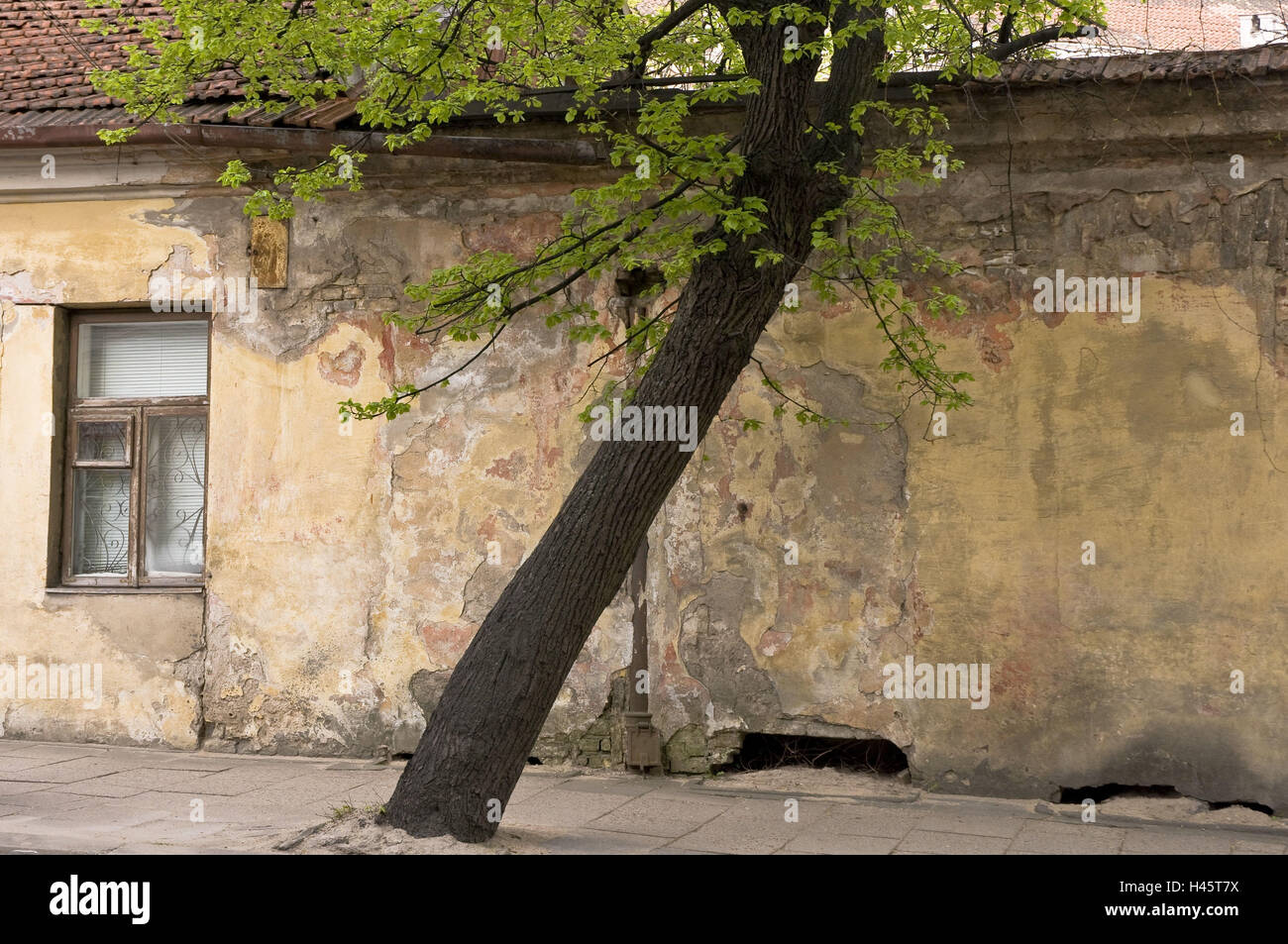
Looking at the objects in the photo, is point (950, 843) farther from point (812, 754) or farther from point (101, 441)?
point (101, 441)

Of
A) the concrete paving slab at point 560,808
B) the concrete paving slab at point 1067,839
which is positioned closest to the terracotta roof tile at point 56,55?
the concrete paving slab at point 560,808

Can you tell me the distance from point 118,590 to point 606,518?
4078mm

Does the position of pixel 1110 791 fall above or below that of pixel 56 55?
below

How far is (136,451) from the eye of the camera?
7707 mm

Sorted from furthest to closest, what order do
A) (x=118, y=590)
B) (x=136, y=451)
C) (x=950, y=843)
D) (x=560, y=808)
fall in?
(x=136, y=451)
(x=118, y=590)
(x=560, y=808)
(x=950, y=843)

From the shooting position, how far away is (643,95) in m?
6.58

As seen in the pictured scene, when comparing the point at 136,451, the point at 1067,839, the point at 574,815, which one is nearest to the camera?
the point at 1067,839

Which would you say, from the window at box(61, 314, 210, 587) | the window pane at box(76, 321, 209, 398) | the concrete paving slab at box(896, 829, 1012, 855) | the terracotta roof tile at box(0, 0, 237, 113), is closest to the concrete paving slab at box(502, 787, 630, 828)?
the concrete paving slab at box(896, 829, 1012, 855)

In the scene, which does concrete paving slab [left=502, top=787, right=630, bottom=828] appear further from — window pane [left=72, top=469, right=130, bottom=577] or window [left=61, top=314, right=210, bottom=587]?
window pane [left=72, top=469, right=130, bottom=577]

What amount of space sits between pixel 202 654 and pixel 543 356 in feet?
9.09

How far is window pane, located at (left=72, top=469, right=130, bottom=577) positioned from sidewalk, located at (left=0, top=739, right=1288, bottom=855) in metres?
1.24

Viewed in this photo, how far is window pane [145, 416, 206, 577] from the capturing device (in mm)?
7668

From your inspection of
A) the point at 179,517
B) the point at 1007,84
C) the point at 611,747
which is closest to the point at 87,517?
the point at 179,517

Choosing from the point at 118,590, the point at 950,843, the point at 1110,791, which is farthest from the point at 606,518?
the point at 118,590
